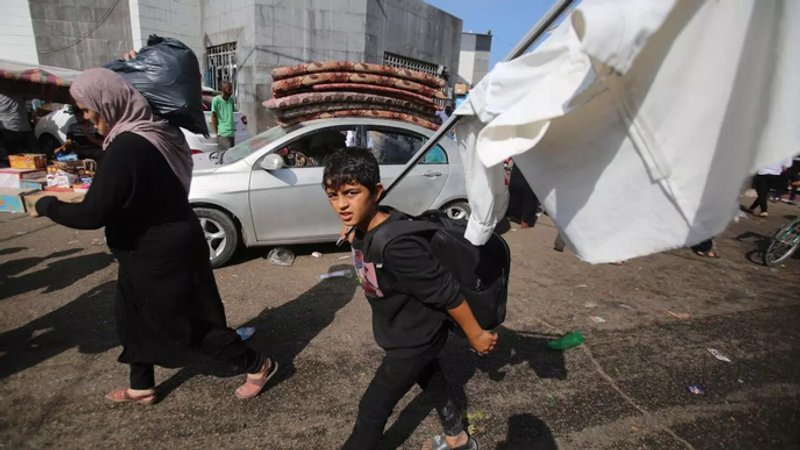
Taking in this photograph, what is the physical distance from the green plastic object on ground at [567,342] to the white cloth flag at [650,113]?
95.3 inches

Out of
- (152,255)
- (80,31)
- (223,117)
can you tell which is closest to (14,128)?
(223,117)

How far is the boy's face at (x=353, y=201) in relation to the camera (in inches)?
68.1

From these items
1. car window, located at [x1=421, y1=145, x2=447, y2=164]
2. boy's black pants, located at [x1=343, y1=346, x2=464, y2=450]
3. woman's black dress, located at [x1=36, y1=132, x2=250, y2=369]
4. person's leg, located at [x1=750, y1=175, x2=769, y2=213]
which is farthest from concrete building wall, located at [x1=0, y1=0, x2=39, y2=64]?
person's leg, located at [x1=750, y1=175, x2=769, y2=213]

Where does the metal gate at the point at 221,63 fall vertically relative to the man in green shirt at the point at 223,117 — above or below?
above

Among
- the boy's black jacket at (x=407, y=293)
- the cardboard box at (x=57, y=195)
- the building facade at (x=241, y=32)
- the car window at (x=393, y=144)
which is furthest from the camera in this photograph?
the building facade at (x=241, y=32)

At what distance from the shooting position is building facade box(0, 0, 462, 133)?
35.9 feet

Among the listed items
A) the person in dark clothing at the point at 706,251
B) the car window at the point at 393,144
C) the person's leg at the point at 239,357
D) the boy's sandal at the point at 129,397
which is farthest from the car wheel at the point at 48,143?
the person in dark clothing at the point at 706,251

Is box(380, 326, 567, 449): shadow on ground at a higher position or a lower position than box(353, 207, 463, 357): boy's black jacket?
lower

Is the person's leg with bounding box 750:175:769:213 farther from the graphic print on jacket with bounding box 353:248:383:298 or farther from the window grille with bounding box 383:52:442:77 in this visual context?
the graphic print on jacket with bounding box 353:248:383:298

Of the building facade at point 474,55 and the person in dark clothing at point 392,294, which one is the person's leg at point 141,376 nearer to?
the person in dark clothing at point 392,294

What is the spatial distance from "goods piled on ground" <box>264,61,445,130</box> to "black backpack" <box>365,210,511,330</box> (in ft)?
11.9

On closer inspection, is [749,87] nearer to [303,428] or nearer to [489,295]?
[489,295]

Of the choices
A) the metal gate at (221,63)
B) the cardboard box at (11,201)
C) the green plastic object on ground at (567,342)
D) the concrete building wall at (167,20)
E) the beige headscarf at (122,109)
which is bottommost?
the green plastic object on ground at (567,342)

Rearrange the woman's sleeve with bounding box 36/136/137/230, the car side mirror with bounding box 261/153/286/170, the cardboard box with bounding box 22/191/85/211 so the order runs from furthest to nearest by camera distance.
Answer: the cardboard box with bounding box 22/191/85/211, the car side mirror with bounding box 261/153/286/170, the woman's sleeve with bounding box 36/136/137/230
